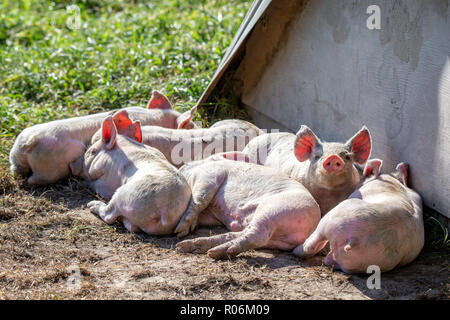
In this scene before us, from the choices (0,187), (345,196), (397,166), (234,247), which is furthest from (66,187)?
(397,166)

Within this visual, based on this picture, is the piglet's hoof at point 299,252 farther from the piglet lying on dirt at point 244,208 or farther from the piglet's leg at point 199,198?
the piglet's leg at point 199,198

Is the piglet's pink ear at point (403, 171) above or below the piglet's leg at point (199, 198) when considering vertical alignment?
above

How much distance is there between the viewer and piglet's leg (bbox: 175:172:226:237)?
4.71 m

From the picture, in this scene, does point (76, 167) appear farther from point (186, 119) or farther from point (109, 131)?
point (186, 119)

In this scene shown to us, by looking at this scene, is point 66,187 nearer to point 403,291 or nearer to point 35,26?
point 403,291

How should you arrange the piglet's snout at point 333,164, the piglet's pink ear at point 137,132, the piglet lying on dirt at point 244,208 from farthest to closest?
1. the piglet's pink ear at point 137,132
2. the piglet's snout at point 333,164
3. the piglet lying on dirt at point 244,208

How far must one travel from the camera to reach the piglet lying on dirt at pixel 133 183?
15.2 ft

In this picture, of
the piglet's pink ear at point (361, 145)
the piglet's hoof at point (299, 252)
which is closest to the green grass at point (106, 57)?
the piglet's pink ear at point (361, 145)

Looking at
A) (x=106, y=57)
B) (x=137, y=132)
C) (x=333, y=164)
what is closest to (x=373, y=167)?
(x=333, y=164)

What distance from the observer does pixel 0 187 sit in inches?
216

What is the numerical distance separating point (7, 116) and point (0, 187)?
4.95ft

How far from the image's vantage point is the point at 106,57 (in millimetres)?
7973

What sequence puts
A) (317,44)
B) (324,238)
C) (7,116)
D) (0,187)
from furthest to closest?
(7,116) → (317,44) → (0,187) → (324,238)

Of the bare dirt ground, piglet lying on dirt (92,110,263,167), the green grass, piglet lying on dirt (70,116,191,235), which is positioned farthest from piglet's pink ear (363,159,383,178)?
the green grass
